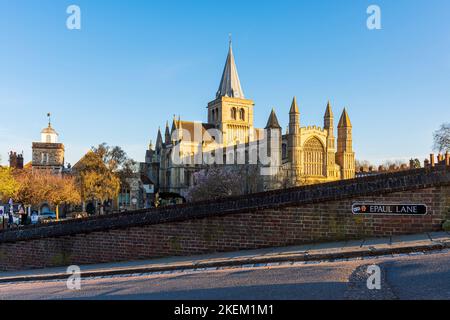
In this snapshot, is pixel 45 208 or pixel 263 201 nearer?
pixel 263 201

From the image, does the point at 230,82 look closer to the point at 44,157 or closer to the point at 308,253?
the point at 44,157

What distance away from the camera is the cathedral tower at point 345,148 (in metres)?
82.3

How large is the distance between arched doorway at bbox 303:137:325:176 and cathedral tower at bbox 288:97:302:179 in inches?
144

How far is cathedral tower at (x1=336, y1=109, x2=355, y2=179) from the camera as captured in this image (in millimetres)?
82312

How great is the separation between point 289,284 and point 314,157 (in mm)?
75424

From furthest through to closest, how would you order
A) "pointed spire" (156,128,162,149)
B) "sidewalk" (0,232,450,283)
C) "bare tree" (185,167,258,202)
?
1. "pointed spire" (156,128,162,149)
2. "bare tree" (185,167,258,202)
3. "sidewalk" (0,232,450,283)

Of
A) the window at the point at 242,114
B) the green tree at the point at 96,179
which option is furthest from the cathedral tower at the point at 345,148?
the green tree at the point at 96,179

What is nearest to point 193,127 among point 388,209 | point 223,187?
point 223,187

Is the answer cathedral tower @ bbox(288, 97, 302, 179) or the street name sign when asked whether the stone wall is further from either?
cathedral tower @ bbox(288, 97, 302, 179)

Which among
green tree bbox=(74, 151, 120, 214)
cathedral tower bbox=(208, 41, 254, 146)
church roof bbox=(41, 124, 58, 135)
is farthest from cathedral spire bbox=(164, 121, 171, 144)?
green tree bbox=(74, 151, 120, 214)

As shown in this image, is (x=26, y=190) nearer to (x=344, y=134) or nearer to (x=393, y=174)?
(x=393, y=174)

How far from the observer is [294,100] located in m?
76.1

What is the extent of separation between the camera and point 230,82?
86.9 m

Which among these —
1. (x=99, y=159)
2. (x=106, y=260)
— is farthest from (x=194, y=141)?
(x=106, y=260)
